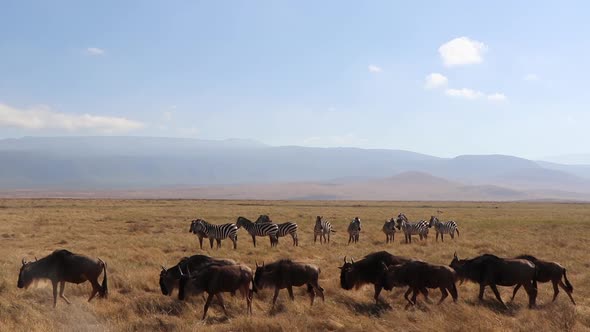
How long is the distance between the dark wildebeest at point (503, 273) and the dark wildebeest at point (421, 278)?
74cm

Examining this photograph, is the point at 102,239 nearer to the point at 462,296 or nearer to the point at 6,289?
the point at 6,289

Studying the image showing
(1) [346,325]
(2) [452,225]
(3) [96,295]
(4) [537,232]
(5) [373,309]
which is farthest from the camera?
(4) [537,232]

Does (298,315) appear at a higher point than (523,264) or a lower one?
lower

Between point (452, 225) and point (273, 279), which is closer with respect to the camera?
point (273, 279)

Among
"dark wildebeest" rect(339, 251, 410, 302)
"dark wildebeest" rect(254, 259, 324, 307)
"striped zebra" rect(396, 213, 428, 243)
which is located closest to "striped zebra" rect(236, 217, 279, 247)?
"striped zebra" rect(396, 213, 428, 243)

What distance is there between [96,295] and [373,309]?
7099 mm

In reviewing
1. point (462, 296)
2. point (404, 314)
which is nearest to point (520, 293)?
point (462, 296)

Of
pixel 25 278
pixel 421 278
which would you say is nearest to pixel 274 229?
pixel 421 278

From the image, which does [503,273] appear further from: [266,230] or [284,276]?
[266,230]

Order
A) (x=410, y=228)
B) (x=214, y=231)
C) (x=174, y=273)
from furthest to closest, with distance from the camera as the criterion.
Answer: (x=410, y=228), (x=214, y=231), (x=174, y=273)

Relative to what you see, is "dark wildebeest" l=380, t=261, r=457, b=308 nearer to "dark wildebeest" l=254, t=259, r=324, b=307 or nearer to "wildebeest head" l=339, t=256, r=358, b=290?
"wildebeest head" l=339, t=256, r=358, b=290

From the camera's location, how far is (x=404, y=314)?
10.4m

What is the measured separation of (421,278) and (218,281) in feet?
15.8

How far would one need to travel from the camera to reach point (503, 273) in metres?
11.5
